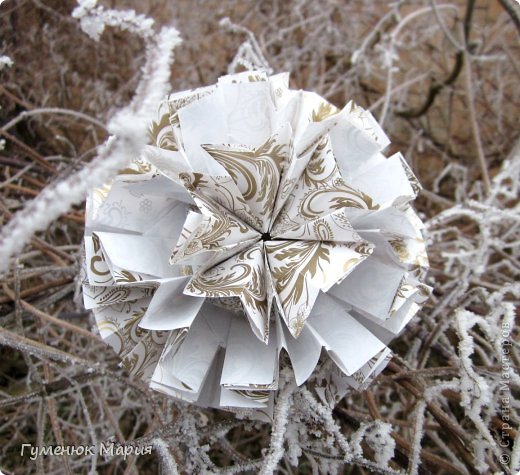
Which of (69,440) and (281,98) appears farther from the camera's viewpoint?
(69,440)

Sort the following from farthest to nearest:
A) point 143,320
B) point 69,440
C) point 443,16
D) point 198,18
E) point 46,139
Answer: point 443,16 < point 198,18 < point 46,139 < point 69,440 < point 143,320

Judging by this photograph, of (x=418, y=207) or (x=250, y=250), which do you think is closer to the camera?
(x=250, y=250)

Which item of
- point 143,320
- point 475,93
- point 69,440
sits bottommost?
point 69,440

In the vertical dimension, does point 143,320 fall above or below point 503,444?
above

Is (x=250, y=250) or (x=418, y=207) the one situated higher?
(x=250, y=250)

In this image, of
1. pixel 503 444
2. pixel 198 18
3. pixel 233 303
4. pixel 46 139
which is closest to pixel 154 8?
pixel 198 18

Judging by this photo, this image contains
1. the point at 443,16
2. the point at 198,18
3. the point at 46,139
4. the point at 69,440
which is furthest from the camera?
the point at 443,16

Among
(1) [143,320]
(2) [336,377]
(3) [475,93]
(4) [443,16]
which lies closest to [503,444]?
(2) [336,377]

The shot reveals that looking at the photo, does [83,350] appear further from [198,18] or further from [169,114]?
[198,18]
